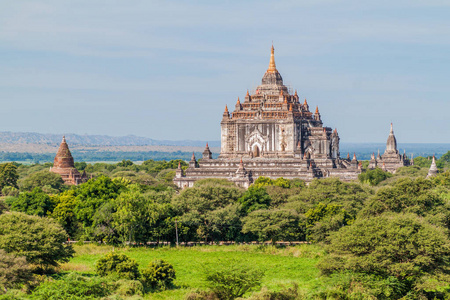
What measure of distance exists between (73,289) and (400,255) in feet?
→ 63.9

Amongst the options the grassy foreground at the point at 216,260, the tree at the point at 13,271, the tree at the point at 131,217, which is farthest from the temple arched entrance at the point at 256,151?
the tree at the point at 13,271

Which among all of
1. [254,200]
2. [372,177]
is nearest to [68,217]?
[254,200]

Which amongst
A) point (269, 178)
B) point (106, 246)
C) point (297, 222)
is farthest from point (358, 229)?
point (269, 178)

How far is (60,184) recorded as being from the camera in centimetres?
12075

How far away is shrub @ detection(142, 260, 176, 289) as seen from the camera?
5547 cm

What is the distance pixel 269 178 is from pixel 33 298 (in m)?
63.1

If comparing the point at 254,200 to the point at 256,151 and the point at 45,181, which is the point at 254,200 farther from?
the point at 45,181

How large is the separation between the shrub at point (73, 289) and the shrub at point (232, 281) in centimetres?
652

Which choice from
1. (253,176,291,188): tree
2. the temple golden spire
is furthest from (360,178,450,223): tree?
the temple golden spire

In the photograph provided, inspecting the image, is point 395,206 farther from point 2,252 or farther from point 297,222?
point 2,252

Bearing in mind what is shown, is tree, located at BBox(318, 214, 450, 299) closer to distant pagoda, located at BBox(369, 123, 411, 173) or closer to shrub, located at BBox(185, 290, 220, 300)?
shrub, located at BBox(185, 290, 220, 300)

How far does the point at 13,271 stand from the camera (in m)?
49.9

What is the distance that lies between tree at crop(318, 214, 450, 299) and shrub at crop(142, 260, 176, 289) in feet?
33.0

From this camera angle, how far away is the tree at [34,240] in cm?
5684
